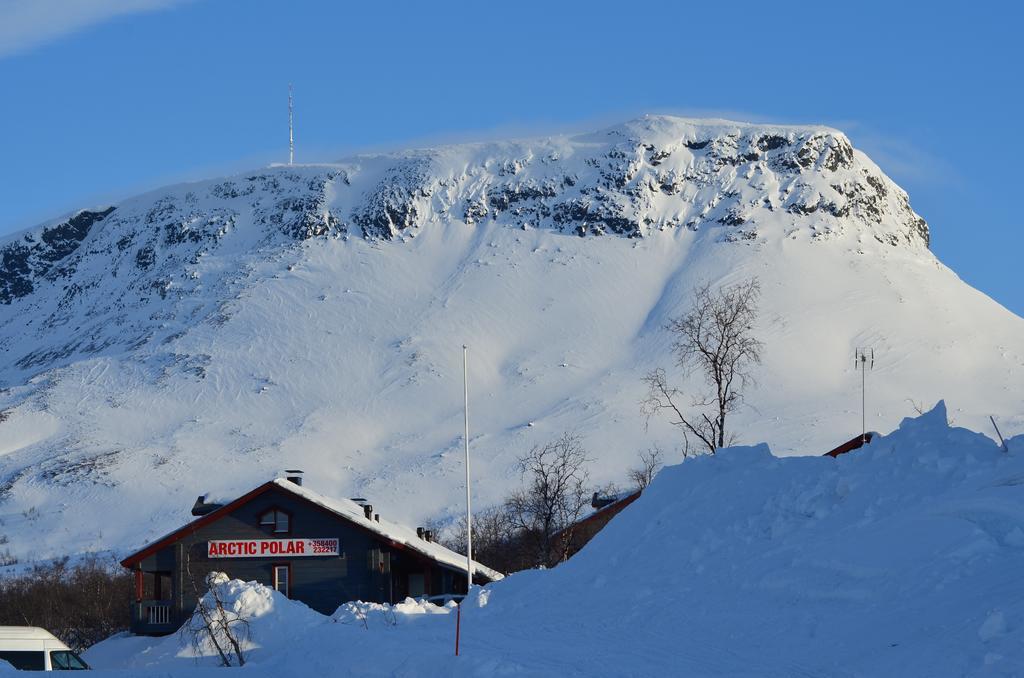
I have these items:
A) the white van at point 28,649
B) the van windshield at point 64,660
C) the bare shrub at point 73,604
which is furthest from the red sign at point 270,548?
the white van at point 28,649

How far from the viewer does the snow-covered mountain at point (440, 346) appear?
124875 millimetres

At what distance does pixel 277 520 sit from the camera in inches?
1870

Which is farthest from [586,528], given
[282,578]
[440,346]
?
[440,346]

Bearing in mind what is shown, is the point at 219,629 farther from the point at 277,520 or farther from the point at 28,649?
the point at 277,520

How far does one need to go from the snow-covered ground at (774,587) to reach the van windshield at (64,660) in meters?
5.59

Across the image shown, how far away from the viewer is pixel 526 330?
162 meters

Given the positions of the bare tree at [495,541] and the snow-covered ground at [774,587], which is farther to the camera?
the bare tree at [495,541]

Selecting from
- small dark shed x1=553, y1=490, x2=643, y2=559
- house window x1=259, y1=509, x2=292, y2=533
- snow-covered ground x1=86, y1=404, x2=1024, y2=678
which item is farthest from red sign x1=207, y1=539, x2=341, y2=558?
snow-covered ground x1=86, y1=404, x2=1024, y2=678

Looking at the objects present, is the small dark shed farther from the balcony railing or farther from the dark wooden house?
the balcony railing

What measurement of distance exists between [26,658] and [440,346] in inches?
5320

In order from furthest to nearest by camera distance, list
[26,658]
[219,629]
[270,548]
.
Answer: [270,548] → [219,629] → [26,658]

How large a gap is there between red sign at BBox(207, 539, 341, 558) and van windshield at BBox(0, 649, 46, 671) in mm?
24449

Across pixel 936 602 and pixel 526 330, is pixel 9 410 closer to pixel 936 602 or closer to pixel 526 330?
pixel 526 330

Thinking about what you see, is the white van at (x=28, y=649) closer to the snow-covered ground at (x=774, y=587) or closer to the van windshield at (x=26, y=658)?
the van windshield at (x=26, y=658)
